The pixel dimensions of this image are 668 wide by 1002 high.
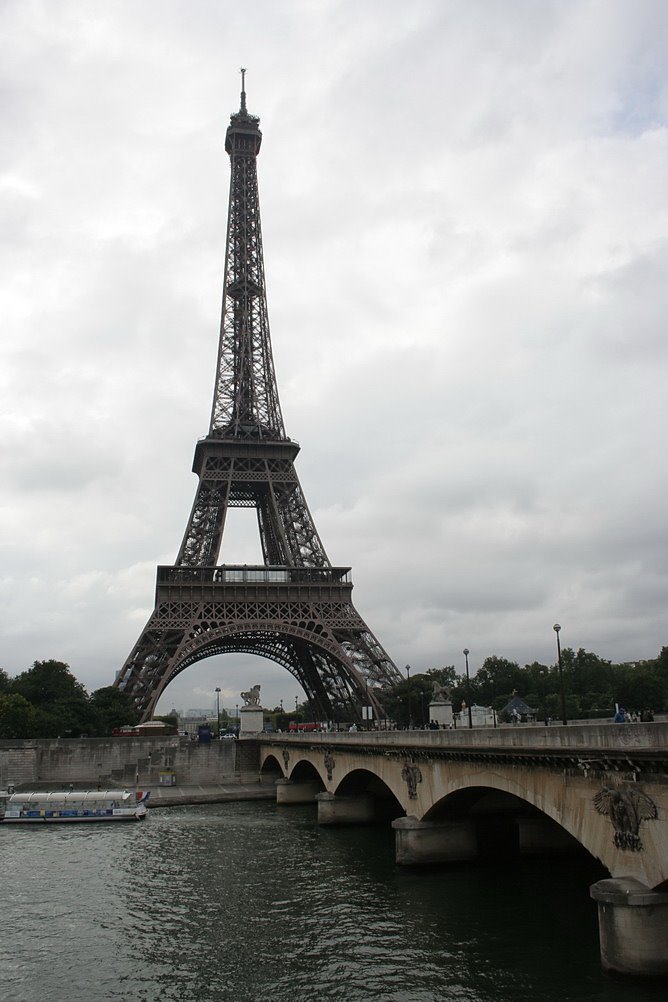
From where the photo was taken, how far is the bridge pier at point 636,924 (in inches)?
704

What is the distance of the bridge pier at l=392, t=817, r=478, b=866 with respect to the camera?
3244 cm

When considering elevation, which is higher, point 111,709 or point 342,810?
point 111,709

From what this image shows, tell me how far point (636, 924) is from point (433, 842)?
1547cm

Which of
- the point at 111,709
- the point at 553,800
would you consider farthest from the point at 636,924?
the point at 111,709

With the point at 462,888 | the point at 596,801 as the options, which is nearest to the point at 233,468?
the point at 462,888

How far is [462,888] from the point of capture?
95.7 feet

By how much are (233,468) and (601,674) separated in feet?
198

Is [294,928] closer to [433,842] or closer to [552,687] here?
[433,842]

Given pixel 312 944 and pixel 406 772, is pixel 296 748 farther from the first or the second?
pixel 312 944

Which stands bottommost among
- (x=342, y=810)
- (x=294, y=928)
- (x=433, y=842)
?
(x=294, y=928)

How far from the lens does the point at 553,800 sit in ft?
74.1

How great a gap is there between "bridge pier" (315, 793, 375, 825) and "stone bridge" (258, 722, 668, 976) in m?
1.74

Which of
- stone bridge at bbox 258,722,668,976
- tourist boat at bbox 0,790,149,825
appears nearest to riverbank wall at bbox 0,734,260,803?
tourist boat at bbox 0,790,149,825

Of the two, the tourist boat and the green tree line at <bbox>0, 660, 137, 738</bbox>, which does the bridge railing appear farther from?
the green tree line at <bbox>0, 660, 137, 738</bbox>
